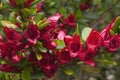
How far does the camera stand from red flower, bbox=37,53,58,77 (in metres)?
1.43

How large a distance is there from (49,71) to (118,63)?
1.97m

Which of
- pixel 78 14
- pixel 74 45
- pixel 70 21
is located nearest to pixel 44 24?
pixel 74 45

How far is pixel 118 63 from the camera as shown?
331cm

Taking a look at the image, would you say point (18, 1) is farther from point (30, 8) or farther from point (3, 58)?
point (3, 58)

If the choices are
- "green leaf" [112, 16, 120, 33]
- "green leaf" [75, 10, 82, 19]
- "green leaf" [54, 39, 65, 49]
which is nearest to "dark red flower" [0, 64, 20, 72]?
"green leaf" [54, 39, 65, 49]

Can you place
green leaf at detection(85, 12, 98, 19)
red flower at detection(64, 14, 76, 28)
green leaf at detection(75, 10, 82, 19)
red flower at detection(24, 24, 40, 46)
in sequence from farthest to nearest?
green leaf at detection(85, 12, 98, 19) < green leaf at detection(75, 10, 82, 19) < red flower at detection(64, 14, 76, 28) < red flower at detection(24, 24, 40, 46)

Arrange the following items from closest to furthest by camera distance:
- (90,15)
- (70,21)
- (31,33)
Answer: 1. (31,33)
2. (70,21)
3. (90,15)

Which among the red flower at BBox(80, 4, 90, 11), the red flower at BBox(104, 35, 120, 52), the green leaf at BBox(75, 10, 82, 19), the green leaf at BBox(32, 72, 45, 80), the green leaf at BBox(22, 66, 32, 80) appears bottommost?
the green leaf at BBox(32, 72, 45, 80)

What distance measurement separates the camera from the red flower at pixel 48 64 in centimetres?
143

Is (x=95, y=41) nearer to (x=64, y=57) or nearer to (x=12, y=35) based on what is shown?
(x=64, y=57)

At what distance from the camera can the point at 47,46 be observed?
1.41m

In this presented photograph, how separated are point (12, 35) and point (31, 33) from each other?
0.26ft

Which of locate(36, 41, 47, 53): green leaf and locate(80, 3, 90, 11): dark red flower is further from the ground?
locate(36, 41, 47, 53): green leaf

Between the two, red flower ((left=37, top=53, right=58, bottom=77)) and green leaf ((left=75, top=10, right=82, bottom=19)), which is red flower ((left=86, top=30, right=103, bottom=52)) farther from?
green leaf ((left=75, top=10, right=82, bottom=19))
